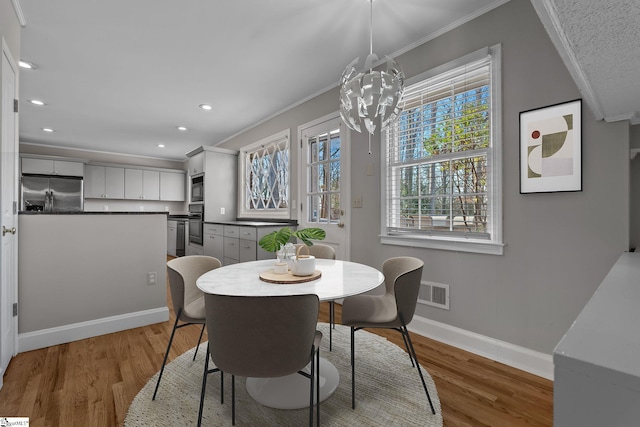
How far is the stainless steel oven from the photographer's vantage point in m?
5.16

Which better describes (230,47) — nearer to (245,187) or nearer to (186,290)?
(186,290)

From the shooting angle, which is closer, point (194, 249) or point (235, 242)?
point (235, 242)

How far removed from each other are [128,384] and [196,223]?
3.79 m

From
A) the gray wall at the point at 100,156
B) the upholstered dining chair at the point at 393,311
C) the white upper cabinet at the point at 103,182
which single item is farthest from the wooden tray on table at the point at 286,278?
the gray wall at the point at 100,156

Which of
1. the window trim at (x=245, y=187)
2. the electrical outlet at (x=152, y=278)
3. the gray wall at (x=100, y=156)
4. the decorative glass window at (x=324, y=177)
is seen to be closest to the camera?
the electrical outlet at (x=152, y=278)

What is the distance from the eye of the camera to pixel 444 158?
2416 millimetres

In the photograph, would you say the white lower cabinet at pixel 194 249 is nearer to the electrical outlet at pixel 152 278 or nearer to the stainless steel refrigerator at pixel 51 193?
the stainless steel refrigerator at pixel 51 193

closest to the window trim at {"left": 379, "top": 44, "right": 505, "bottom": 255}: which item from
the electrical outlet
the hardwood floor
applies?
the hardwood floor

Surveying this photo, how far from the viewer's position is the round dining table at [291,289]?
1401mm

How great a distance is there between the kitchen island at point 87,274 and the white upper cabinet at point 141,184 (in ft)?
15.8

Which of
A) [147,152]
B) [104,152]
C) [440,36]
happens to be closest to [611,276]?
[440,36]

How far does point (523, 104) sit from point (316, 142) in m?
2.27

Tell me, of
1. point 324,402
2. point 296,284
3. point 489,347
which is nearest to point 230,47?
point 296,284

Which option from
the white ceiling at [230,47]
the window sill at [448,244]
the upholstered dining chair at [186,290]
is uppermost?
the white ceiling at [230,47]
